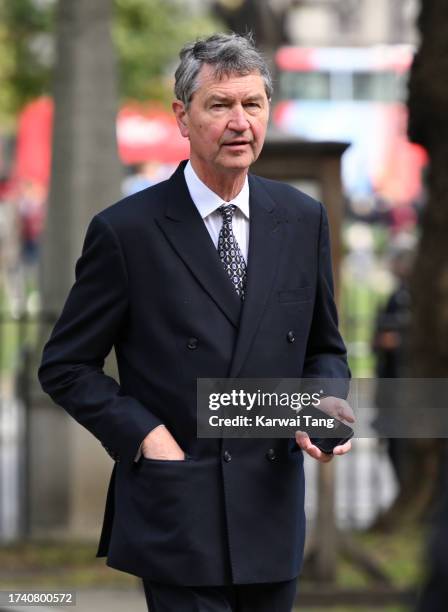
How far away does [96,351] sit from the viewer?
3.61 metres

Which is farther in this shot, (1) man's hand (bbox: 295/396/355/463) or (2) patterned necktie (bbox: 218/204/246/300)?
(2) patterned necktie (bbox: 218/204/246/300)

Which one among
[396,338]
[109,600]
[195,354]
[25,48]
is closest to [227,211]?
[195,354]

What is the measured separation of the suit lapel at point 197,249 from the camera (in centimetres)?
357

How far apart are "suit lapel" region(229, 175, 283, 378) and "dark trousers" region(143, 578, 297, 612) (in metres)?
0.50

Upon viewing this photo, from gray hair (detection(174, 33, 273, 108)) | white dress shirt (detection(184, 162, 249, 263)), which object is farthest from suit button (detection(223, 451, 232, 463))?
gray hair (detection(174, 33, 273, 108))

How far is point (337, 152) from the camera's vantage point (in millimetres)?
7578

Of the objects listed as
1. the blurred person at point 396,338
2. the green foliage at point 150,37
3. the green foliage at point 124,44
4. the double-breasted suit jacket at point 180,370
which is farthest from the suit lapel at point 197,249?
the green foliage at point 150,37

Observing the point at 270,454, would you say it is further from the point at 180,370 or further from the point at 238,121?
the point at 238,121

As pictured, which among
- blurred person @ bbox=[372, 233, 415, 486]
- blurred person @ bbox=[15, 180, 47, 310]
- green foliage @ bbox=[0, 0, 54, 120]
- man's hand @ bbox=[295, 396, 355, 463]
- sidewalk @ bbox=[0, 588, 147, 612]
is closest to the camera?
man's hand @ bbox=[295, 396, 355, 463]

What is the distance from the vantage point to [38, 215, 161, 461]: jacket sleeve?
140 inches

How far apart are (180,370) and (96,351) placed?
0.20 meters

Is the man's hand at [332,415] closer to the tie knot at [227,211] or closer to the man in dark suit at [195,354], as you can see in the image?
the man in dark suit at [195,354]

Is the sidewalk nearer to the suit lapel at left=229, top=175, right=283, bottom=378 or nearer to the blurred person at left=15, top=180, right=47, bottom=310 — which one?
the suit lapel at left=229, top=175, right=283, bottom=378

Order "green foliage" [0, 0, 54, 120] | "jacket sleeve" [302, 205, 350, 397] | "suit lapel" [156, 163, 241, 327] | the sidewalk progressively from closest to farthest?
"suit lapel" [156, 163, 241, 327], "jacket sleeve" [302, 205, 350, 397], the sidewalk, "green foliage" [0, 0, 54, 120]
